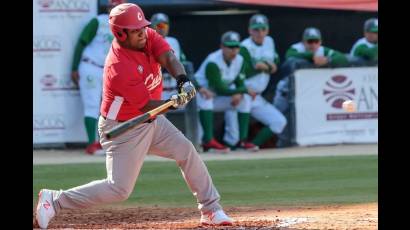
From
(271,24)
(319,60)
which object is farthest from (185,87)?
(271,24)

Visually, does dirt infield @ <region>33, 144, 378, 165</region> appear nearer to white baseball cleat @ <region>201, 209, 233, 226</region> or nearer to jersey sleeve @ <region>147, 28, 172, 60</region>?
white baseball cleat @ <region>201, 209, 233, 226</region>

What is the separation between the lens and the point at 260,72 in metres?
14.2

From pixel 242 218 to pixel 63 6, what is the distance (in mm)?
6621

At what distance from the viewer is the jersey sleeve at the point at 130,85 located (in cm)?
709

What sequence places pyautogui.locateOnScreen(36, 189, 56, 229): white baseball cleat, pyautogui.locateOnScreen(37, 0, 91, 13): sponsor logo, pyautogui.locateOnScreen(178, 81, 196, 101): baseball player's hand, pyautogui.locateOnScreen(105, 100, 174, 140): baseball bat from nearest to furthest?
pyautogui.locateOnScreen(105, 100, 174, 140): baseball bat
pyautogui.locateOnScreen(178, 81, 196, 101): baseball player's hand
pyautogui.locateOnScreen(36, 189, 56, 229): white baseball cleat
pyautogui.locateOnScreen(37, 0, 91, 13): sponsor logo

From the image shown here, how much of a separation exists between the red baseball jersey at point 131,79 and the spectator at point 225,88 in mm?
6190

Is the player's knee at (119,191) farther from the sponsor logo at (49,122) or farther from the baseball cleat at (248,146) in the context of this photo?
the sponsor logo at (49,122)

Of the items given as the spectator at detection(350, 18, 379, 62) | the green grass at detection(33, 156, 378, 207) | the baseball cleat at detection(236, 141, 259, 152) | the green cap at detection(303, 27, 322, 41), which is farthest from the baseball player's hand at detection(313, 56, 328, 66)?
the green grass at detection(33, 156, 378, 207)

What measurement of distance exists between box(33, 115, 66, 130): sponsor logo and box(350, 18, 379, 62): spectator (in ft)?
14.9

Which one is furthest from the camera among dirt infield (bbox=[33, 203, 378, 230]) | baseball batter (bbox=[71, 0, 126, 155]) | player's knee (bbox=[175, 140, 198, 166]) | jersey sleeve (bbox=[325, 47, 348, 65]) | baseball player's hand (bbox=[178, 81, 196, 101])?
jersey sleeve (bbox=[325, 47, 348, 65])

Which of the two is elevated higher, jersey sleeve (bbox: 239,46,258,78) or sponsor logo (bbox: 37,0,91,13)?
sponsor logo (bbox: 37,0,91,13)

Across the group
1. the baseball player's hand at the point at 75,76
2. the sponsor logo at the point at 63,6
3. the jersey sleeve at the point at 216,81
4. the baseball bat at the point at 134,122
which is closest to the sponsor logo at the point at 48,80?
the baseball player's hand at the point at 75,76

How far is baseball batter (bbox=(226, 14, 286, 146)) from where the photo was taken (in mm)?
14055
